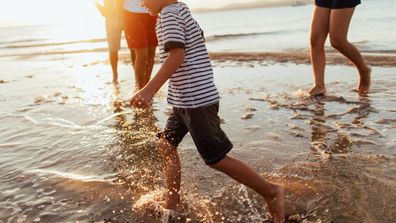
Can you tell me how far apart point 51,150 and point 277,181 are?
2.24m

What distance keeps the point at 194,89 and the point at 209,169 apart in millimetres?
1066

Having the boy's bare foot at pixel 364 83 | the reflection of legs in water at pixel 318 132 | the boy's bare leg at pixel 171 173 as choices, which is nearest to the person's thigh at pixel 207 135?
the boy's bare leg at pixel 171 173

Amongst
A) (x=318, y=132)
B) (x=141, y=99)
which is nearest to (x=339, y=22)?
(x=318, y=132)

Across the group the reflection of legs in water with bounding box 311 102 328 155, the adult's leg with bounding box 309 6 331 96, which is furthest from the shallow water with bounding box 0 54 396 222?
the adult's leg with bounding box 309 6 331 96

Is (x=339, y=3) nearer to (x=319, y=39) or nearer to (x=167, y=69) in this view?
(x=319, y=39)

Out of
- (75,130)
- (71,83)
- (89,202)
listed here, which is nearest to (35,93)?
(71,83)

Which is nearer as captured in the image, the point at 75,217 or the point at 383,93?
the point at 75,217

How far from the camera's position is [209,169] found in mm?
3168

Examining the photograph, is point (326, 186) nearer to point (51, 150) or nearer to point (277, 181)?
point (277, 181)

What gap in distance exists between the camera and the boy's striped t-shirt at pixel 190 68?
2.23 m

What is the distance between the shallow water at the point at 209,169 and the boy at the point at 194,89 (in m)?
0.28

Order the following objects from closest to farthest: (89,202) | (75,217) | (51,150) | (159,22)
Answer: (159,22), (75,217), (89,202), (51,150)

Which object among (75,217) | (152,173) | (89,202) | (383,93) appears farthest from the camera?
(383,93)

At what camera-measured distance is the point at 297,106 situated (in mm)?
4758
